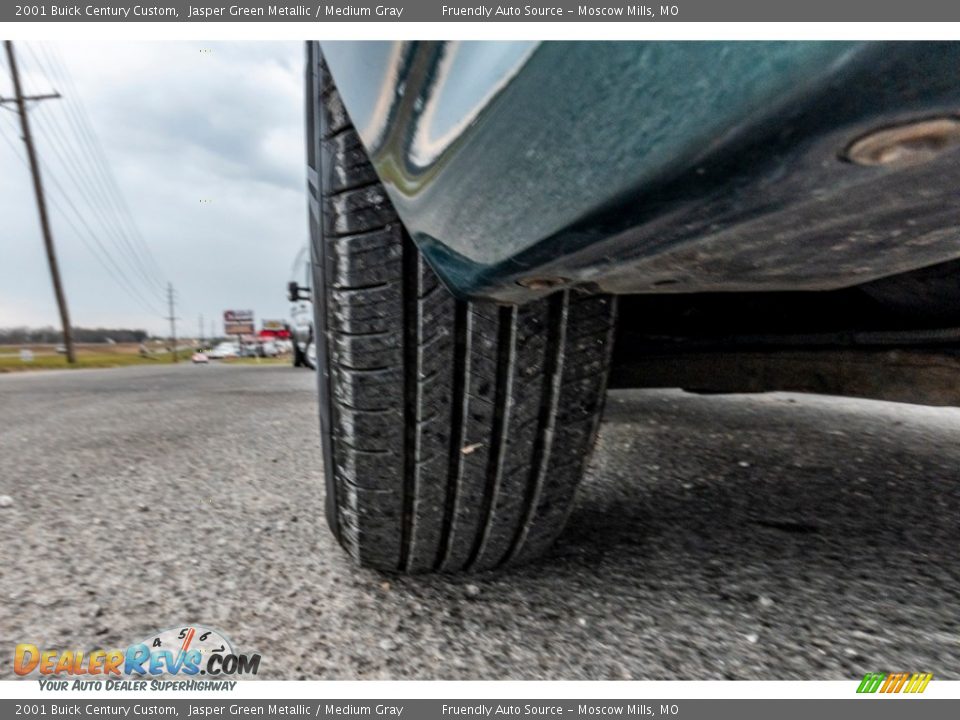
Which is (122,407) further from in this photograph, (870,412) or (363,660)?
(870,412)

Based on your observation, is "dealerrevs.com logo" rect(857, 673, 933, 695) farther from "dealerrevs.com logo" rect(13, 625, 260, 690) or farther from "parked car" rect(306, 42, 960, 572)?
"dealerrevs.com logo" rect(13, 625, 260, 690)

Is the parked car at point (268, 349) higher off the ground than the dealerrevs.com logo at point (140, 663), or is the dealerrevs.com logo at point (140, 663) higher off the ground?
the dealerrevs.com logo at point (140, 663)

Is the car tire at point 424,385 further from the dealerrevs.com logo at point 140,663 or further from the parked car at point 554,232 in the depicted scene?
the dealerrevs.com logo at point 140,663

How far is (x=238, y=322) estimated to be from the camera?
3791 centimetres

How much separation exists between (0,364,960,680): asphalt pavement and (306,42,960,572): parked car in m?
0.11

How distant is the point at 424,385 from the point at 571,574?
1.31 ft

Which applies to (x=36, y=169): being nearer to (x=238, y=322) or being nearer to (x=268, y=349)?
(x=268, y=349)

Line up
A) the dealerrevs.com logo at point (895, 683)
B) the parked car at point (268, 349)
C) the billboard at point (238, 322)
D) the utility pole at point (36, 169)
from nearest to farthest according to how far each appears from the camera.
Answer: the dealerrevs.com logo at point (895, 683), the utility pole at point (36, 169), the parked car at point (268, 349), the billboard at point (238, 322)

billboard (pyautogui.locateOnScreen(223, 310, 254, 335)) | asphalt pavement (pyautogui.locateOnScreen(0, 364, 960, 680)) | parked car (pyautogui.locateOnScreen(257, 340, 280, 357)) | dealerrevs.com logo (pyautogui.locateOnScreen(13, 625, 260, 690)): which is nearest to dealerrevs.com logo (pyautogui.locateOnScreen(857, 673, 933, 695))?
asphalt pavement (pyautogui.locateOnScreen(0, 364, 960, 680))

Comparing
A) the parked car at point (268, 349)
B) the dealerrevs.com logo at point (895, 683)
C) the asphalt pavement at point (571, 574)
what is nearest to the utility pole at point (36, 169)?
the parked car at point (268, 349)

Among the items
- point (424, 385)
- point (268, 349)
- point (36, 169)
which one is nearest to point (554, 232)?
point (424, 385)

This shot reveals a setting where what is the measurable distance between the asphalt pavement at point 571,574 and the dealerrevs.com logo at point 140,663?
2 cm

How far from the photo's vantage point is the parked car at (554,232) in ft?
0.88

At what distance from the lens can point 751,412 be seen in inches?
87.7
